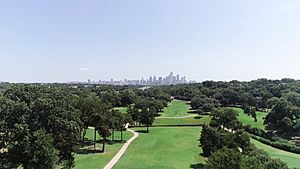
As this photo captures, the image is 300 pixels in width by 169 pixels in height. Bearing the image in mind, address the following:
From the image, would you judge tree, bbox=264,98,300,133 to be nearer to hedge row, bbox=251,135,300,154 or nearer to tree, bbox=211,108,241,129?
hedge row, bbox=251,135,300,154

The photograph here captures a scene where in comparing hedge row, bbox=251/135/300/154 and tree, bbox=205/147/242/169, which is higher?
tree, bbox=205/147/242/169

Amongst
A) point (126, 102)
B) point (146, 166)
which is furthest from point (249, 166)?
point (126, 102)

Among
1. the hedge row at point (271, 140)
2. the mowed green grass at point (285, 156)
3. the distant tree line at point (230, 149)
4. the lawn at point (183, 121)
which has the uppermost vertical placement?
the distant tree line at point (230, 149)

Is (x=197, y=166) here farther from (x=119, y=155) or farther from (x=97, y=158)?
(x=97, y=158)

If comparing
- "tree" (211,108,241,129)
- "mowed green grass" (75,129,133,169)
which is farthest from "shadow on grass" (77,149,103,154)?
"tree" (211,108,241,129)

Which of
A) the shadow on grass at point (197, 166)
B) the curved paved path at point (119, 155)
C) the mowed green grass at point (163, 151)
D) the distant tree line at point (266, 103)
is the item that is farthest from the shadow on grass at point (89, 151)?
the distant tree line at point (266, 103)

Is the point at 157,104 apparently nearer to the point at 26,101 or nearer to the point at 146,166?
the point at 146,166

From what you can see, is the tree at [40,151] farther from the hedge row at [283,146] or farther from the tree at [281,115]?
the tree at [281,115]

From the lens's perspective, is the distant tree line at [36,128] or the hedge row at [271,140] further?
the hedge row at [271,140]
